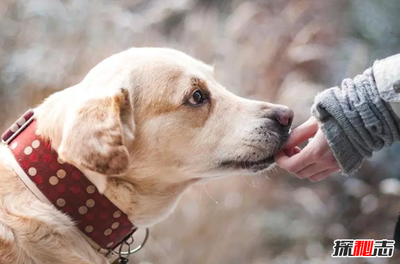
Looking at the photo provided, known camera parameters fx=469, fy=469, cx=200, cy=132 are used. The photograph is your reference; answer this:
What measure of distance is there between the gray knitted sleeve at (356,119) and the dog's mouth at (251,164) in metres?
0.18

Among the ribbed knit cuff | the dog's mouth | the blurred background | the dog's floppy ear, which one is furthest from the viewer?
the blurred background

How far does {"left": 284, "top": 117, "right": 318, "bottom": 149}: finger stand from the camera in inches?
49.2

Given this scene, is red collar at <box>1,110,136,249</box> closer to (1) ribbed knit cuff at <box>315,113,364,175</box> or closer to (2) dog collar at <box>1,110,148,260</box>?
(2) dog collar at <box>1,110,148,260</box>

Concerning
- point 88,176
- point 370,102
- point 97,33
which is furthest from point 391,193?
point 97,33

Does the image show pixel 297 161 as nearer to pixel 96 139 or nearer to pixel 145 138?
pixel 145 138

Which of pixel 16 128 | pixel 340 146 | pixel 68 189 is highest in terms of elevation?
pixel 16 128

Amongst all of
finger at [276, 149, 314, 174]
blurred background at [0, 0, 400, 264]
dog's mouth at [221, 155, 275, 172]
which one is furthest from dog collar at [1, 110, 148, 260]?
blurred background at [0, 0, 400, 264]

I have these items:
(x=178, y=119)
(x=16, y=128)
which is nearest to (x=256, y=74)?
(x=178, y=119)

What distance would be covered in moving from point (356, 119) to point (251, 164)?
29 centimetres

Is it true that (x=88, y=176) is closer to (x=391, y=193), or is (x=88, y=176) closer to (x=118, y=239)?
(x=118, y=239)

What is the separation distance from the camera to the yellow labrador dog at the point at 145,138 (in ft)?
3.52

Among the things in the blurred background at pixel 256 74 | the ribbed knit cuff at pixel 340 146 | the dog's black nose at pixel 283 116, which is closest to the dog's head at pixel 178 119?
the dog's black nose at pixel 283 116

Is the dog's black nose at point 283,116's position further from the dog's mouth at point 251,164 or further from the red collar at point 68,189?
the red collar at point 68,189

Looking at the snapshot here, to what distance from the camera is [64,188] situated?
1.07 meters
